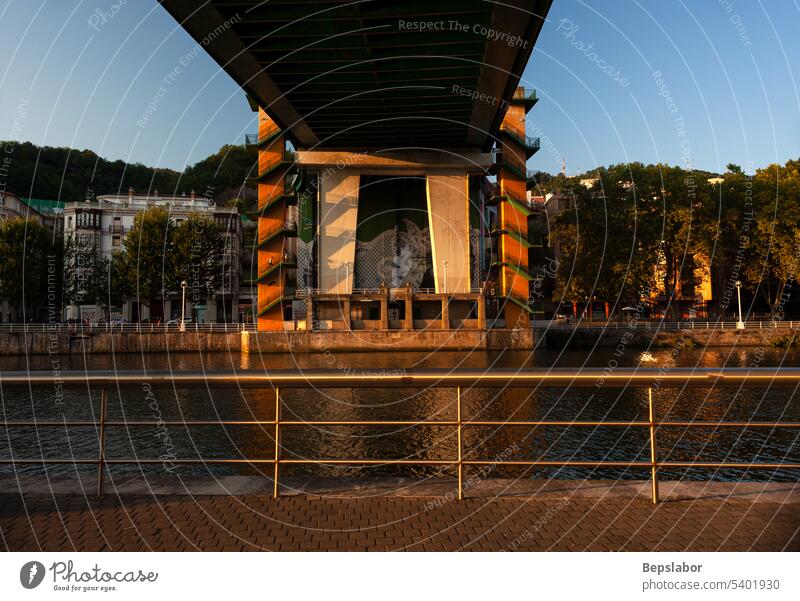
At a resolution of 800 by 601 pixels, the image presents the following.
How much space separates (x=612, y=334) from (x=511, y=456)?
44522 millimetres

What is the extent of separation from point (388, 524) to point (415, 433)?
10.9m

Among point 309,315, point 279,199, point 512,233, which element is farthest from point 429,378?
point 279,199

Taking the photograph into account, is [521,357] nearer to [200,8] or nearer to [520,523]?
[200,8]

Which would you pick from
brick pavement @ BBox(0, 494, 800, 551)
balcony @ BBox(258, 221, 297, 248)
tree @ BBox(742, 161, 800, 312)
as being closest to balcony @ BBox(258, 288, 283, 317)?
balcony @ BBox(258, 221, 297, 248)

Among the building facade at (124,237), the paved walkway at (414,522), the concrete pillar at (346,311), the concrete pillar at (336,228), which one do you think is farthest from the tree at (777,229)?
the building facade at (124,237)

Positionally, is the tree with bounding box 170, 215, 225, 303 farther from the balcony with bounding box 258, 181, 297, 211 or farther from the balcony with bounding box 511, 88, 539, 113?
the balcony with bounding box 511, 88, 539, 113

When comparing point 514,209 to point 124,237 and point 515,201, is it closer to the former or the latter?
point 515,201

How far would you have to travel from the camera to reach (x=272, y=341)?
48625 millimetres

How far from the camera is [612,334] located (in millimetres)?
53312

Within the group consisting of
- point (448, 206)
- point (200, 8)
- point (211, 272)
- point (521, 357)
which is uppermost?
point (200, 8)

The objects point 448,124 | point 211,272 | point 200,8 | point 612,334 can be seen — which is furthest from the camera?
point 211,272

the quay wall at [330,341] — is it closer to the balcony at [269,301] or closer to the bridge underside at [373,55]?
the balcony at [269,301]
